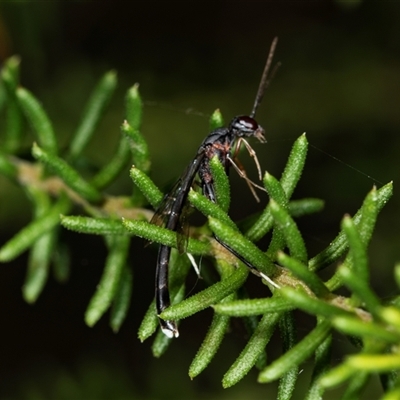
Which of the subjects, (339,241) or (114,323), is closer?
(339,241)

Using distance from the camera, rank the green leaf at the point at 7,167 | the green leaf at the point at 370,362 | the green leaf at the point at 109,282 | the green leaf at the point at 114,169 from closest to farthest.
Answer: the green leaf at the point at 370,362 → the green leaf at the point at 109,282 → the green leaf at the point at 114,169 → the green leaf at the point at 7,167

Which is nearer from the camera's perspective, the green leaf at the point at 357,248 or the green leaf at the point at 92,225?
the green leaf at the point at 357,248

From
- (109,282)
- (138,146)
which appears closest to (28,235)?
(109,282)

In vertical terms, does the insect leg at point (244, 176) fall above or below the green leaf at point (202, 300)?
above

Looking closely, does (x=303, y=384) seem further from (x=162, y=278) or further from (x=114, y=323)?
(x=162, y=278)

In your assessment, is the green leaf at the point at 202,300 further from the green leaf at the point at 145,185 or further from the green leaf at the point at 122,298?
the green leaf at the point at 122,298

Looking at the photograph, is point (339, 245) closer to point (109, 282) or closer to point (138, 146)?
point (138, 146)

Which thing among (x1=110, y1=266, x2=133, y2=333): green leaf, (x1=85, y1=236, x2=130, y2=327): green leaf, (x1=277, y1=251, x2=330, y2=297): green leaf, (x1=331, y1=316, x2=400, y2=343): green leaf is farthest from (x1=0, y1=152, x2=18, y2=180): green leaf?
(x1=331, y1=316, x2=400, y2=343): green leaf

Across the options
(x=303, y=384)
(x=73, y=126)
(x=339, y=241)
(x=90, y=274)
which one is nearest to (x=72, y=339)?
(x=90, y=274)

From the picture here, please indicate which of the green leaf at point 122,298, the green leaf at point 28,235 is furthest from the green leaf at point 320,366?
the green leaf at point 28,235
